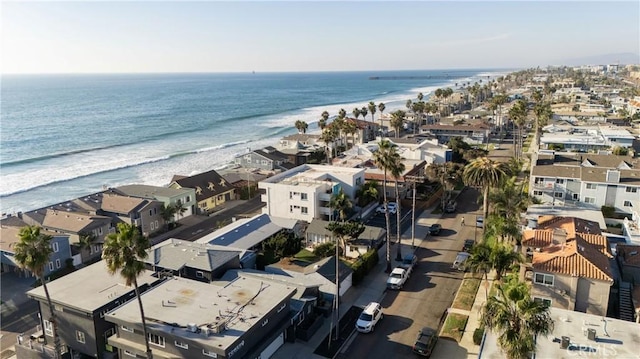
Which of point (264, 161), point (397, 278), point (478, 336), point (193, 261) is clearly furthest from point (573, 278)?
point (264, 161)

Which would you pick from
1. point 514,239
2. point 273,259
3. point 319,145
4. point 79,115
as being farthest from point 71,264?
point 79,115

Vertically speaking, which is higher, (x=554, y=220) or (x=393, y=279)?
(x=554, y=220)

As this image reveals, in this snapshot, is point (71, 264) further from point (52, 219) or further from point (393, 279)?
point (393, 279)

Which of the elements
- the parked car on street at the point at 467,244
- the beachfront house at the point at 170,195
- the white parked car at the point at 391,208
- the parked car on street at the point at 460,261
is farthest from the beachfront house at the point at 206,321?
the white parked car at the point at 391,208

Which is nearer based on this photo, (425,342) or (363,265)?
(425,342)

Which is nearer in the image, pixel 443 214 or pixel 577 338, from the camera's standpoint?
pixel 577 338

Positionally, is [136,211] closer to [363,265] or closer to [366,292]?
[363,265]

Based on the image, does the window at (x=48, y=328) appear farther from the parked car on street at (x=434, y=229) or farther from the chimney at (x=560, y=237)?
the parked car on street at (x=434, y=229)
